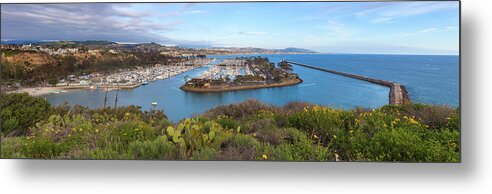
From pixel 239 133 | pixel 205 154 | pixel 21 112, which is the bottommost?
pixel 205 154

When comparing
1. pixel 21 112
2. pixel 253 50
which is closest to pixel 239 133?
pixel 253 50

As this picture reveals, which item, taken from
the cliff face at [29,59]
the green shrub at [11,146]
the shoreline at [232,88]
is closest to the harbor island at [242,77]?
the shoreline at [232,88]

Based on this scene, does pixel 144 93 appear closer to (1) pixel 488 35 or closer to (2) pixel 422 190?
(2) pixel 422 190

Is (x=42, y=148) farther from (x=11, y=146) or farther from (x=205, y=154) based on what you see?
(x=205, y=154)

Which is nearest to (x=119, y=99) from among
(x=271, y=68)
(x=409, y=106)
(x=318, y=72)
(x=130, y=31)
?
(x=130, y=31)

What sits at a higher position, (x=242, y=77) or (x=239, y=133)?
(x=242, y=77)

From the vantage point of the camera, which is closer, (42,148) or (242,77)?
(42,148)

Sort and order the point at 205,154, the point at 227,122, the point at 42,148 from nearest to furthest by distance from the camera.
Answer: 1. the point at 205,154
2. the point at 42,148
3. the point at 227,122
